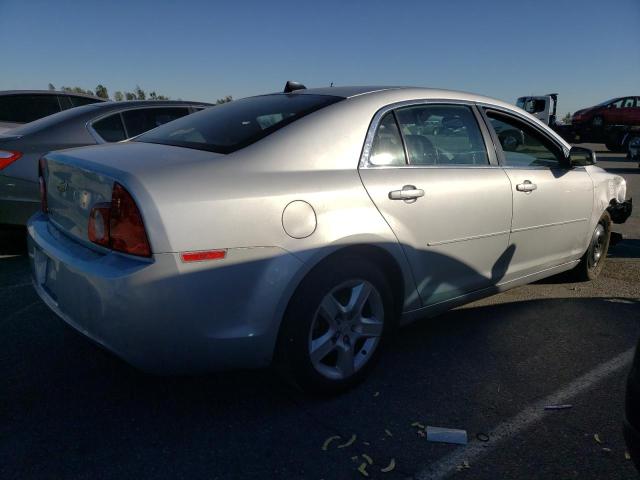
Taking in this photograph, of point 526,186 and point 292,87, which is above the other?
point 292,87

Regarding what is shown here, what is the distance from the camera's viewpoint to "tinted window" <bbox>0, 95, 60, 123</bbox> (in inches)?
259

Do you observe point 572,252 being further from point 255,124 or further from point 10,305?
point 10,305

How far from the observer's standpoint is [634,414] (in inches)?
61.0

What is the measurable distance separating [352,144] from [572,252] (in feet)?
7.82

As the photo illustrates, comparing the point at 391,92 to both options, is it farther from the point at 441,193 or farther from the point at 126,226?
the point at 126,226

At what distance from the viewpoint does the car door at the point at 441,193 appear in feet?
8.78

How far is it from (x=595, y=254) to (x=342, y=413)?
125 inches

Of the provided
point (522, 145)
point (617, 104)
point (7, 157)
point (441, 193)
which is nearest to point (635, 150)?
point (617, 104)

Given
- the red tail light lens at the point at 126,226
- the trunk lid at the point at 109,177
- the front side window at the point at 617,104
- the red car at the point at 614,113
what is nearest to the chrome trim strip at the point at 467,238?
the trunk lid at the point at 109,177

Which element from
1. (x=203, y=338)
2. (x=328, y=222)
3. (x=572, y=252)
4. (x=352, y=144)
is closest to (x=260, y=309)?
(x=203, y=338)

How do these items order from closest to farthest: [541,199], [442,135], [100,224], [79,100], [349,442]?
[100,224]
[349,442]
[442,135]
[541,199]
[79,100]

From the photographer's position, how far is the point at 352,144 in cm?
260

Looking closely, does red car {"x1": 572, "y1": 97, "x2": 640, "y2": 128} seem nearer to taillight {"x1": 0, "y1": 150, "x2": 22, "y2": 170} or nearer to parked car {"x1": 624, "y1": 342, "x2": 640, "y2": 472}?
taillight {"x1": 0, "y1": 150, "x2": 22, "y2": 170}

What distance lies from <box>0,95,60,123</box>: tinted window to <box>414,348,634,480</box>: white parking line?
6664 millimetres
